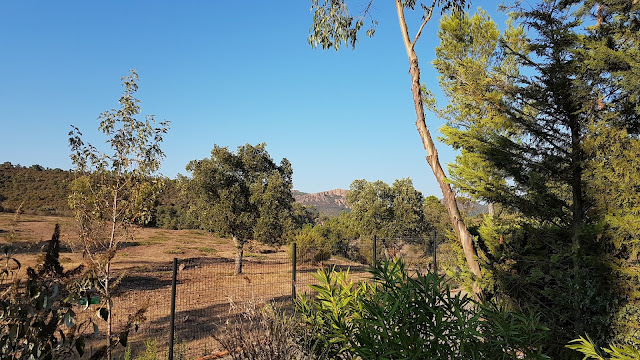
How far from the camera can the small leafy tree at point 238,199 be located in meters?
17.2

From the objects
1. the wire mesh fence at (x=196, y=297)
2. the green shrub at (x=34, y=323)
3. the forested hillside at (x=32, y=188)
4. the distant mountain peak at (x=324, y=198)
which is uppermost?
the distant mountain peak at (x=324, y=198)

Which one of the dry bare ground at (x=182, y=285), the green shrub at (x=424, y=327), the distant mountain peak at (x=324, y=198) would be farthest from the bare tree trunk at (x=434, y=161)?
the distant mountain peak at (x=324, y=198)

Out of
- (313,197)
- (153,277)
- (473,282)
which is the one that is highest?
(313,197)

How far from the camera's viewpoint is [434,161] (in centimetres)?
772

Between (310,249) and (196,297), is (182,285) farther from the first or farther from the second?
(310,249)

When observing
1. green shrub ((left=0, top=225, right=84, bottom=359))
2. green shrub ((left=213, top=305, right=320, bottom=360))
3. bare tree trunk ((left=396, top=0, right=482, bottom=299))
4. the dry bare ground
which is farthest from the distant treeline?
green shrub ((left=0, top=225, right=84, bottom=359))

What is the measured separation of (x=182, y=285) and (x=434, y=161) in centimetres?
1055

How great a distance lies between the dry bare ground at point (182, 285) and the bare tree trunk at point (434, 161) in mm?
2831

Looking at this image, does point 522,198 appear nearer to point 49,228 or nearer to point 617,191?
→ point 617,191

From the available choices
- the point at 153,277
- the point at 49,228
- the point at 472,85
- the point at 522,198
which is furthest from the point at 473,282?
the point at 49,228

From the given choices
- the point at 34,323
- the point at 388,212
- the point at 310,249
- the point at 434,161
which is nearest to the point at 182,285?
the point at 310,249

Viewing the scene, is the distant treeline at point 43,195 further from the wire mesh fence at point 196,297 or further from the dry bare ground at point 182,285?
the wire mesh fence at point 196,297

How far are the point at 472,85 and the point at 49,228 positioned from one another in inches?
1022

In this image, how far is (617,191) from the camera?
16.7 feet
